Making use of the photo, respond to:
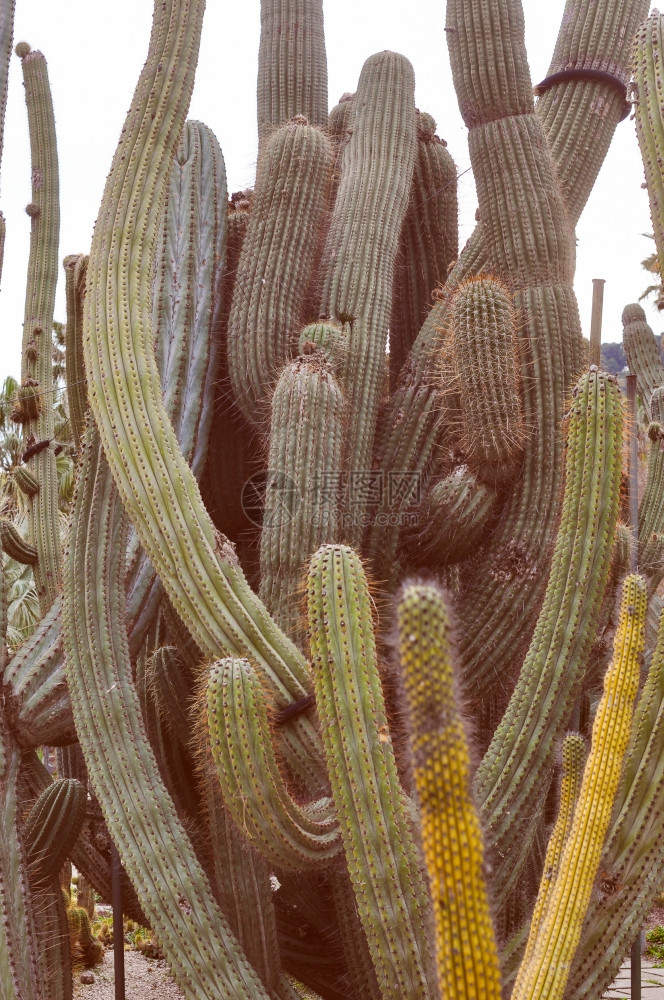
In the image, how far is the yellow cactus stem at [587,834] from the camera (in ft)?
8.75

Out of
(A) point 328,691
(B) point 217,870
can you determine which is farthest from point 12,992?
(A) point 328,691

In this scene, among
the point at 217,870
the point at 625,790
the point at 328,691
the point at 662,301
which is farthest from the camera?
the point at 662,301

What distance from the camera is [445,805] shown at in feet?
5.80

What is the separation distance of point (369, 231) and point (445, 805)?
3.46 metres

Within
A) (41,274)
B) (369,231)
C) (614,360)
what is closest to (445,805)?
(369,231)

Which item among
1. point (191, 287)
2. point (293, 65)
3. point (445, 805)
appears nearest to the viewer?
point (445, 805)

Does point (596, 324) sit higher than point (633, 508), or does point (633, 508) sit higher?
point (596, 324)

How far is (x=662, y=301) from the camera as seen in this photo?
5004 mm

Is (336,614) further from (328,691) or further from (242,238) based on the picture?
(242,238)

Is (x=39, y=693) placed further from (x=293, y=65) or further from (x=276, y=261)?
(x=293, y=65)

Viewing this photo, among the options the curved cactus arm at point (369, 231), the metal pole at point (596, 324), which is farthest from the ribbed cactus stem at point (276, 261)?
the metal pole at point (596, 324)

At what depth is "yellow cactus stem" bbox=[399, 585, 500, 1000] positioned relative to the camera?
1752 millimetres

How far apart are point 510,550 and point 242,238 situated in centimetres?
213

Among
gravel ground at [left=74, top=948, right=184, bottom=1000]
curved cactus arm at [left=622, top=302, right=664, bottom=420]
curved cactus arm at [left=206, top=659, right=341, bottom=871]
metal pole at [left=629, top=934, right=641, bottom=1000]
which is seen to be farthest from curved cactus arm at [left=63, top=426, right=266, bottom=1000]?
curved cactus arm at [left=622, top=302, right=664, bottom=420]
